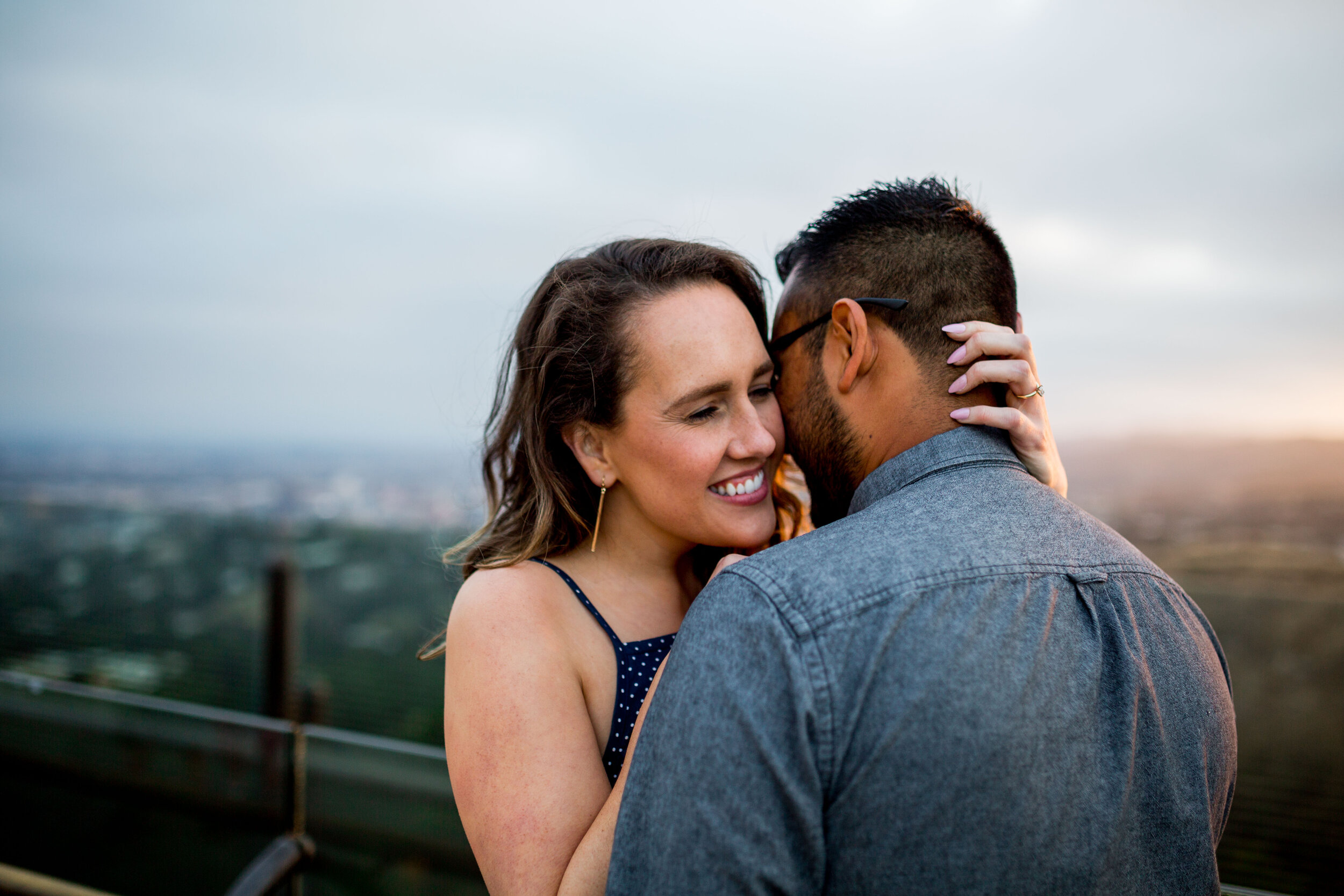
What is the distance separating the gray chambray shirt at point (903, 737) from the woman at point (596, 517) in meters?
0.35


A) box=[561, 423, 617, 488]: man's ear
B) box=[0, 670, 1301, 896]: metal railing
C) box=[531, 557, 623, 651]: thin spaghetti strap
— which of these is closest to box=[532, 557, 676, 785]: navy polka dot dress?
box=[531, 557, 623, 651]: thin spaghetti strap

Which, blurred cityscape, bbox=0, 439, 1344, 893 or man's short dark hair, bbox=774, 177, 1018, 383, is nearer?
man's short dark hair, bbox=774, 177, 1018, 383

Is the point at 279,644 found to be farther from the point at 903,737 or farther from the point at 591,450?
the point at 903,737

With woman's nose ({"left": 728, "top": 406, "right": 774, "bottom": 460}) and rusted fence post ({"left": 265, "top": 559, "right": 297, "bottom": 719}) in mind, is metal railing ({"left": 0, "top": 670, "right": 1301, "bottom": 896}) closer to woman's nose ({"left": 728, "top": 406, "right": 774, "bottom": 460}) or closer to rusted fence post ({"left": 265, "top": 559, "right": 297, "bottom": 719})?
rusted fence post ({"left": 265, "top": 559, "right": 297, "bottom": 719})

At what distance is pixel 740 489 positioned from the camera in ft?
4.89

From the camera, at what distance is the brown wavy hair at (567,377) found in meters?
1.53

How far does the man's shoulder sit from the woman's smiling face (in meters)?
0.49

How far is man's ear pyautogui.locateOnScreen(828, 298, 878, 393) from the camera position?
1.25 metres

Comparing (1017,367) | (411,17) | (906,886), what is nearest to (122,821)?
(906,886)

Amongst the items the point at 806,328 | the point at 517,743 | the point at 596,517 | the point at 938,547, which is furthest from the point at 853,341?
the point at 517,743

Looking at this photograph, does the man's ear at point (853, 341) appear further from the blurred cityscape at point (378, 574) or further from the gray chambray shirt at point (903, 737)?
the blurred cityscape at point (378, 574)

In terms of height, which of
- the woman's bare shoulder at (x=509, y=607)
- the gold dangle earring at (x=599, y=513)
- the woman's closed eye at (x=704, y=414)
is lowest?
the woman's bare shoulder at (x=509, y=607)

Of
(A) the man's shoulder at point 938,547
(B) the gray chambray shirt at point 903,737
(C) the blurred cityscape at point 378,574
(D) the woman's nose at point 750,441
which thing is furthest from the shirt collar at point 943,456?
(C) the blurred cityscape at point 378,574

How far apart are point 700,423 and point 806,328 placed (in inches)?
11.6
